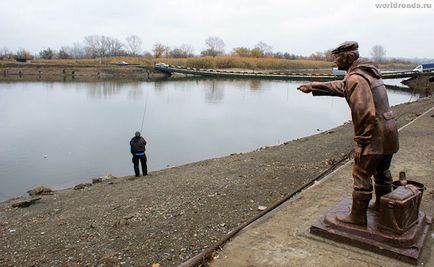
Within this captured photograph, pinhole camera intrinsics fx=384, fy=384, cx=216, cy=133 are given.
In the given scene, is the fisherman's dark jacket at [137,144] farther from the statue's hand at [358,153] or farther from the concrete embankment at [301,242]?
the statue's hand at [358,153]

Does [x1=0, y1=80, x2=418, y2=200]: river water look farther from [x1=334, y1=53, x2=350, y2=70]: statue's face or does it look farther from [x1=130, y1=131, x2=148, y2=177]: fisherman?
[x1=334, y1=53, x2=350, y2=70]: statue's face

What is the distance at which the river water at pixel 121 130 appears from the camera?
14.8 m

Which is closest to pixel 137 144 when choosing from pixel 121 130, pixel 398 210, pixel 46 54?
pixel 398 210

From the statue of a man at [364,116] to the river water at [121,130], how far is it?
10.8 meters

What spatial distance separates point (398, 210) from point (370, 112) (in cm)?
114

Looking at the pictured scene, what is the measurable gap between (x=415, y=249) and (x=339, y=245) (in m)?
0.81

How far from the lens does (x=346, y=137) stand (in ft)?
52.0

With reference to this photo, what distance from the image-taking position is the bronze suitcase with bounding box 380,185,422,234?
4.29m

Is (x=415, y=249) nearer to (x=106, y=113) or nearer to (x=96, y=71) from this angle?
(x=106, y=113)

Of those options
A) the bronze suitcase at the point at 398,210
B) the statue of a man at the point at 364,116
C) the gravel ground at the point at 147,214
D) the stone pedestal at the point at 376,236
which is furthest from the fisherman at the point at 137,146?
the bronze suitcase at the point at 398,210

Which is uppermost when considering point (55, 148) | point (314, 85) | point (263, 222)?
point (314, 85)

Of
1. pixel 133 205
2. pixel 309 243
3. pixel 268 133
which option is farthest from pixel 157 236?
pixel 268 133

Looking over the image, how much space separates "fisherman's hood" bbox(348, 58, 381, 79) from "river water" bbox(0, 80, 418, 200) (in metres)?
11.0

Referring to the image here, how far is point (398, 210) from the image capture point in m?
4.27
